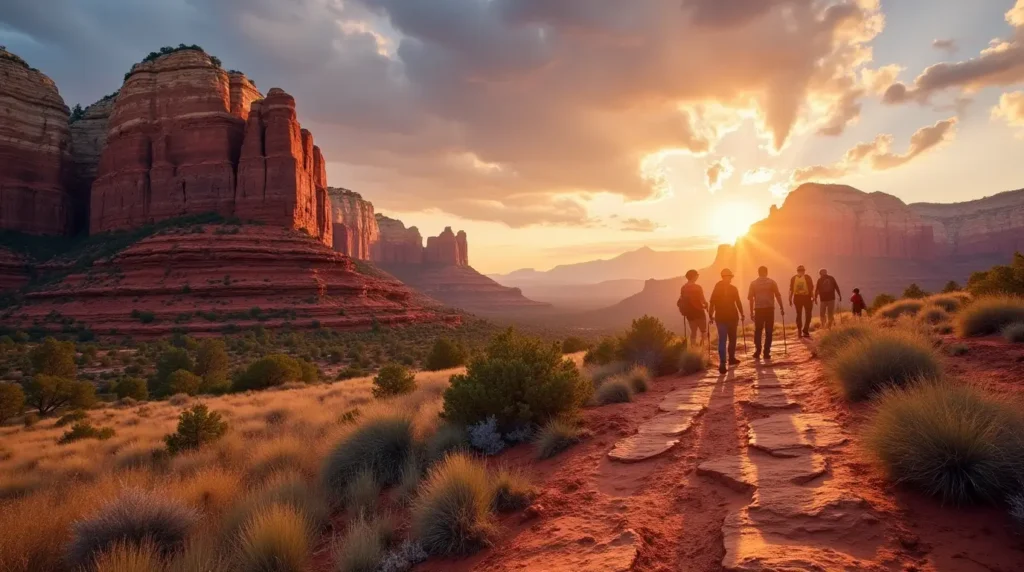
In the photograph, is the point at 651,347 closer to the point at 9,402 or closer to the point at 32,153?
the point at 9,402

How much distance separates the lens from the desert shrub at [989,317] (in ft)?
31.3

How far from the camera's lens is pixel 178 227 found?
57219 mm

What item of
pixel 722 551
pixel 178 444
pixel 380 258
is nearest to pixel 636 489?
pixel 722 551

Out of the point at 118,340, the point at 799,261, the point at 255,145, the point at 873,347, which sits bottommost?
the point at 118,340

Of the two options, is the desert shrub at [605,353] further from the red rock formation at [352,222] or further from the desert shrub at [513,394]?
the red rock formation at [352,222]

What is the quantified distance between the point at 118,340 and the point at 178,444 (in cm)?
3953

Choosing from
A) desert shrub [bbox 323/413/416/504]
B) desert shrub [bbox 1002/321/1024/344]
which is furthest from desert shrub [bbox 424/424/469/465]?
desert shrub [bbox 1002/321/1024/344]

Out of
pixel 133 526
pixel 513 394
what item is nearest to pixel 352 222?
pixel 513 394

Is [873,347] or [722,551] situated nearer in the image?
[722,551]

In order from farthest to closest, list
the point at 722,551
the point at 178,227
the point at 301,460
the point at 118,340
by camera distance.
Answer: the point at 178,227, the point at 118,340, the point at 301,460, the point at 722,551

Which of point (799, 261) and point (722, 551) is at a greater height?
point (799, 261)

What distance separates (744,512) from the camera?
A: 384 cm

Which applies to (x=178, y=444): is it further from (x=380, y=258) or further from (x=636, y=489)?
(x=380, y=258)

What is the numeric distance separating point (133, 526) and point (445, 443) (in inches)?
144
